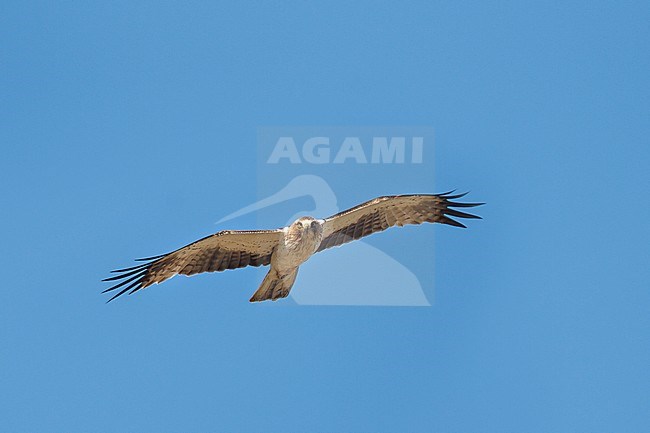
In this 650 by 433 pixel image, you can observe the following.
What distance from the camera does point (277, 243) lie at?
16.5m

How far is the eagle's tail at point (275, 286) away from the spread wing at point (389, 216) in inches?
23.9

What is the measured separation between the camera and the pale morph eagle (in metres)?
16.3

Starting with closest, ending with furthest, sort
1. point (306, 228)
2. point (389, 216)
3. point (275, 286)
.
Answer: point (306, 228), point (275, 286), point (389, 216)

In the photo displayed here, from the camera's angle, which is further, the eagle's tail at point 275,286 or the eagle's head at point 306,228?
the eagle's tail at point 275,286

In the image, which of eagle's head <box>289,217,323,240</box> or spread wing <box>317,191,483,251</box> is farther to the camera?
spread wing <box>317,191,483,251</box>

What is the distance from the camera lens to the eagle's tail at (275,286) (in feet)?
53.1

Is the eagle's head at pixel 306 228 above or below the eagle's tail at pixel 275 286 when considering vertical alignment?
above

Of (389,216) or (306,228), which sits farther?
(389,216)

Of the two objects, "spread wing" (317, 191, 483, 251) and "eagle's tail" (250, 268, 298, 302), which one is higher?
"spread wing" (317, 191, 483, 251)

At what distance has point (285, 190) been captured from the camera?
17438mm

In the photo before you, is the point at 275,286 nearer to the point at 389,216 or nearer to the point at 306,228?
the point at 306,228

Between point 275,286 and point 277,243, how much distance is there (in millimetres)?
622

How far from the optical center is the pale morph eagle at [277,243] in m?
16.3

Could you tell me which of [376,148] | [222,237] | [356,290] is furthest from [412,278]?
[222,237]
